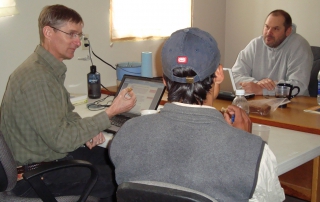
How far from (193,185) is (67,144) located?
84cm

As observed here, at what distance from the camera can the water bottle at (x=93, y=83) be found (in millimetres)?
2660

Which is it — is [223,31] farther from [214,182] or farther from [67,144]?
[214,182]

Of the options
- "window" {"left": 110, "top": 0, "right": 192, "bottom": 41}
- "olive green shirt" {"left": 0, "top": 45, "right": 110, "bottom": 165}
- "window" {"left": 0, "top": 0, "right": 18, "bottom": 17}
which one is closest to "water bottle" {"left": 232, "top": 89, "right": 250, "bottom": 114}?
"olive green shirt" {"left": 0, "top": 45, "right": 110, "bottom": 165}

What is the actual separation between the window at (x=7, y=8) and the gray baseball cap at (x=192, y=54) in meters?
1.59

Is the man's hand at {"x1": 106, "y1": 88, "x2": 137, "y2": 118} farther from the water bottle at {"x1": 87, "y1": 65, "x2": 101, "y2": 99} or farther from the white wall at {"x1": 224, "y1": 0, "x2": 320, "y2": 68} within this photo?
the white wall at {"x1": 224, "y1": 0, "x2": 320, "y2": 68}

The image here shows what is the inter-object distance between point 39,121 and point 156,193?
0.85 m

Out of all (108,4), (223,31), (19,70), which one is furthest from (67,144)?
(223,31)

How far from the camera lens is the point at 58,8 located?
1.88 meters

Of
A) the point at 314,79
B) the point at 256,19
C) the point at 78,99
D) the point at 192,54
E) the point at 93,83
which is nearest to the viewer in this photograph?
the point at 192,54

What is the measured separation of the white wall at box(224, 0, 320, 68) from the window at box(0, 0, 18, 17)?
2.33m

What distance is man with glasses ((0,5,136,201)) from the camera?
5.18ft

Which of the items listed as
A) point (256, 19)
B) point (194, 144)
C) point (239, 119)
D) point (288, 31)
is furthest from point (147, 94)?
point (256, 19)

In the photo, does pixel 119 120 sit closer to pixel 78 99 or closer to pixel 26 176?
pixel 78 99

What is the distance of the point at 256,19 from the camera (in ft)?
12.6
